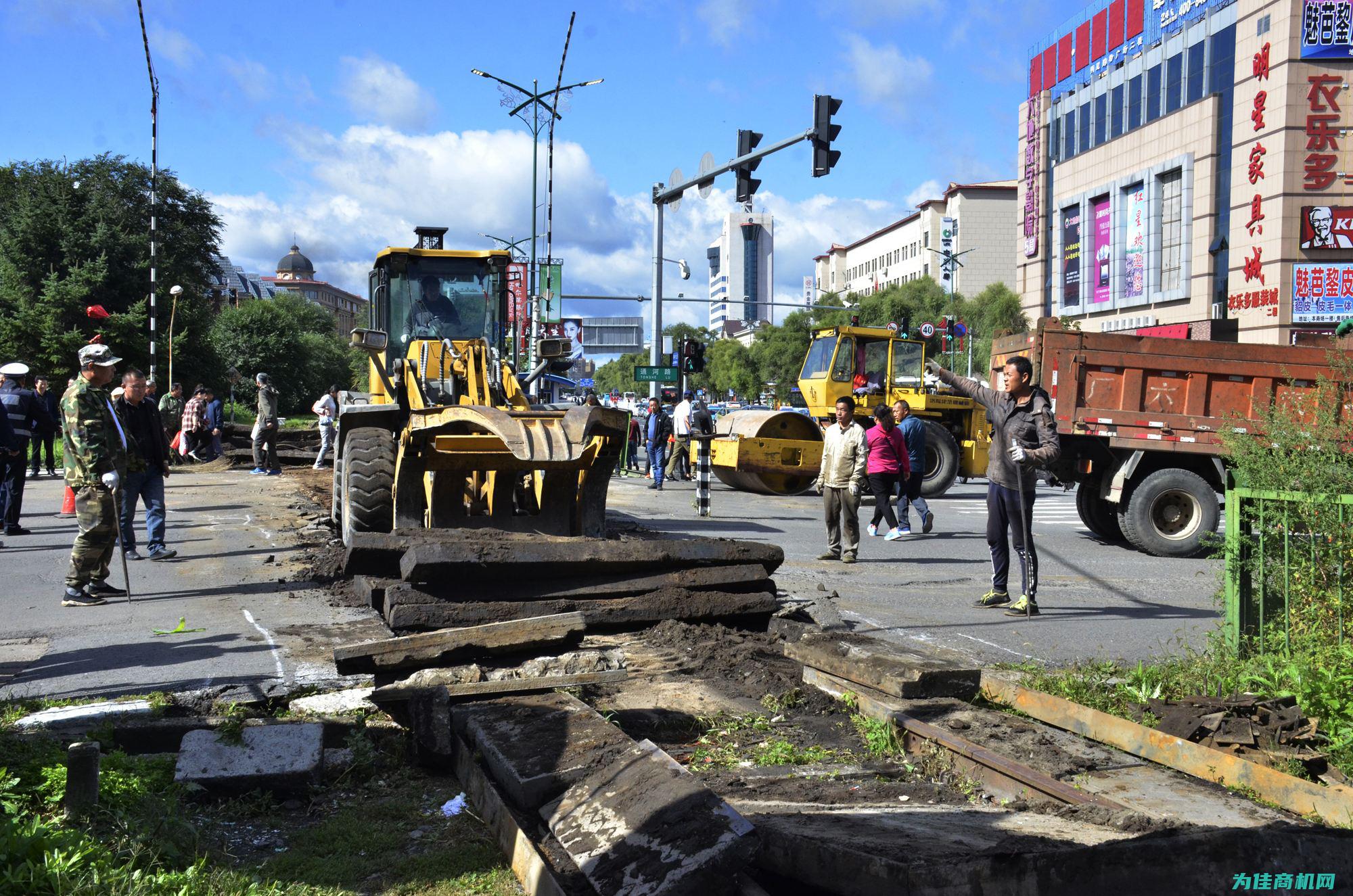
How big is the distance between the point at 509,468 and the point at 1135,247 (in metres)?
62.6

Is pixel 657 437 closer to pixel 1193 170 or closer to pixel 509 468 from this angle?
pixel 509 468

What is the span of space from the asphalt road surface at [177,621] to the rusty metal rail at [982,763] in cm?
315

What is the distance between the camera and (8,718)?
553 cm

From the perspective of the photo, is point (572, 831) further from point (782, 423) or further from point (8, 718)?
point (782, 423)

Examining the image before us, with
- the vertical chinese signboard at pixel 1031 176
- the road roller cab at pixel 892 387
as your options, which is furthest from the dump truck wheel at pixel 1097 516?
the vertical chinese signboard at pixel 1031 176

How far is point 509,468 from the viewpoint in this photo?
9.48 meters

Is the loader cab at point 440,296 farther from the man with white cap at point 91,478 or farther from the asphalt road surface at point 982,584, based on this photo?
the asphalt road surface at point 982,584

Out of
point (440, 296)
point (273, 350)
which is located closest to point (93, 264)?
point (273, 350)

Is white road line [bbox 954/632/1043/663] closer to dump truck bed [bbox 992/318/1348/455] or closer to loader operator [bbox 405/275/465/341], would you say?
dump truck bed [bbox 992/318/1348/455]

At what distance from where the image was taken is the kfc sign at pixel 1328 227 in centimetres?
4781

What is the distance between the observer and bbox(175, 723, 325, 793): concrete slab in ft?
15.2

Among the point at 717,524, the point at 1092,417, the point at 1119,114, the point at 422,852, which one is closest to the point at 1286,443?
the point at 422,852

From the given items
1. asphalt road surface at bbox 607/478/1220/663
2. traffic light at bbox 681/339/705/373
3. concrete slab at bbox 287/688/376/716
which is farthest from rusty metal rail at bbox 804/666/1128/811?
traffic light at bbox 681/339/705/373

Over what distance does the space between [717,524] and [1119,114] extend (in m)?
60.3
